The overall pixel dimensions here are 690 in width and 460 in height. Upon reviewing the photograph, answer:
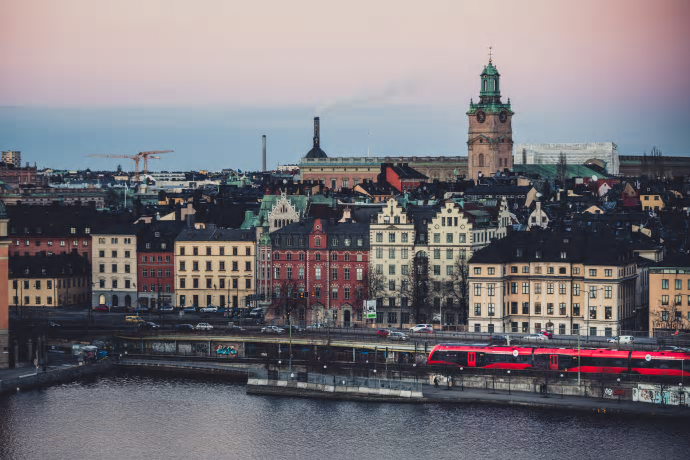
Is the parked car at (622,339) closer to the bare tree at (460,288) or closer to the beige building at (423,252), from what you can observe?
the bare tree at (460,288)

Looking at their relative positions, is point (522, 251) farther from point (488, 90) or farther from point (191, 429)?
point (488, 90)

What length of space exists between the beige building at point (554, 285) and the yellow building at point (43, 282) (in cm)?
3122

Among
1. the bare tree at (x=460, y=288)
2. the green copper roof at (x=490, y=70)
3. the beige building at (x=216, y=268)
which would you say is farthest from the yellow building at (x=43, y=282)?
the green copper roof at (x=490, y=70)

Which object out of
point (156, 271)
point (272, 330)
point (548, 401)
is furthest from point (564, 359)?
point (156, 271)

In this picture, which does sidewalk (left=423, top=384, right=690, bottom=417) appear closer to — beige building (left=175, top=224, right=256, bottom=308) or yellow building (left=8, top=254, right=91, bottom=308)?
beige building (left=175, top=224, right=256, bottom=308)

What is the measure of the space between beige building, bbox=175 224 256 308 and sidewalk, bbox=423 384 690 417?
28264 mm

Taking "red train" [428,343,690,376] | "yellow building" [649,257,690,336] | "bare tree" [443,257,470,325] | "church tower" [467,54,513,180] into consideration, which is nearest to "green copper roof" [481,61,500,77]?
"church tower" [467,54,513,180]

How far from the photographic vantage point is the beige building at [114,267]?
11706cm

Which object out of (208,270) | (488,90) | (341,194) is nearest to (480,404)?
(208,270)

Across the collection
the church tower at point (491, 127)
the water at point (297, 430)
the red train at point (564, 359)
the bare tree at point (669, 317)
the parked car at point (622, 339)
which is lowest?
the water at point (297, 430)

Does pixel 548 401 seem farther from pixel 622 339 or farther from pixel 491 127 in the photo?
pixel 491 127

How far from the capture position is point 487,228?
108 m

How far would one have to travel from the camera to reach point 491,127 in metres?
198

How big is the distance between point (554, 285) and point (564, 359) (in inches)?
481
